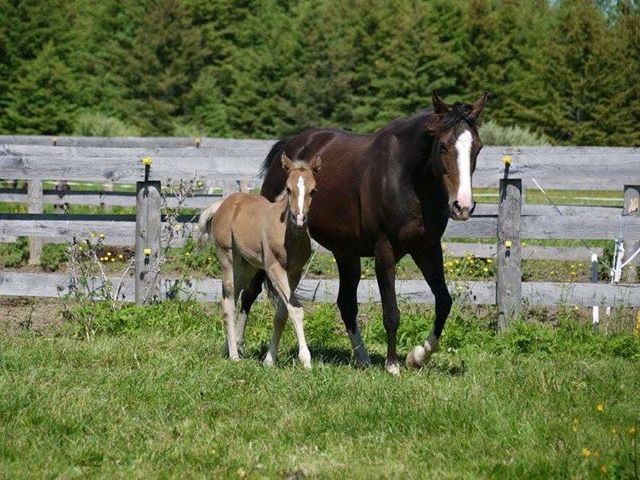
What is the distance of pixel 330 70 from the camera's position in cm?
4709

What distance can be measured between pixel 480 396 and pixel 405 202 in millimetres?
1843

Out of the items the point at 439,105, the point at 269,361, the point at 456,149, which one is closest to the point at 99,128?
the point at 269,361

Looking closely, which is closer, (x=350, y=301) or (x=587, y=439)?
(x=587, y=439)

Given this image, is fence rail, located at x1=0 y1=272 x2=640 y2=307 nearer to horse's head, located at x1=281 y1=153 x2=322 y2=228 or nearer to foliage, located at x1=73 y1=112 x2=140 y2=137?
horse's head, located at x1=281 y1=153 x2=322 y2=228

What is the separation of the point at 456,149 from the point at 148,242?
4.00 metres

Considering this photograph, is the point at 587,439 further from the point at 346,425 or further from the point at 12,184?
the point at 12,184

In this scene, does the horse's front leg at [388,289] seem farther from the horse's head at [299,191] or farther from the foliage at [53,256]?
the foliage at [53,256]

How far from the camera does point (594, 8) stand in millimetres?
47531

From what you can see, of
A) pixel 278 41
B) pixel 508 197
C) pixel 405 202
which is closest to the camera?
pixel 405 202

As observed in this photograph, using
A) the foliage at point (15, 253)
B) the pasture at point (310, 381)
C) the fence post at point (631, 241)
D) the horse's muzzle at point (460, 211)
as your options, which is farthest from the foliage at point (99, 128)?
the horse's muzzle at point (460, 211)

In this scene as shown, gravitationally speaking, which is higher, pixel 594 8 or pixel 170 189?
pixel 594 8

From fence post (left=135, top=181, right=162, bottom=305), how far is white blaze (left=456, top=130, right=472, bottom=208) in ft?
12.9

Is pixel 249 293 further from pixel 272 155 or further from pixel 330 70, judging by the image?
pixel 330 70

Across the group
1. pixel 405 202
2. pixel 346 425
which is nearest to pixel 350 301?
pixel 405 202
